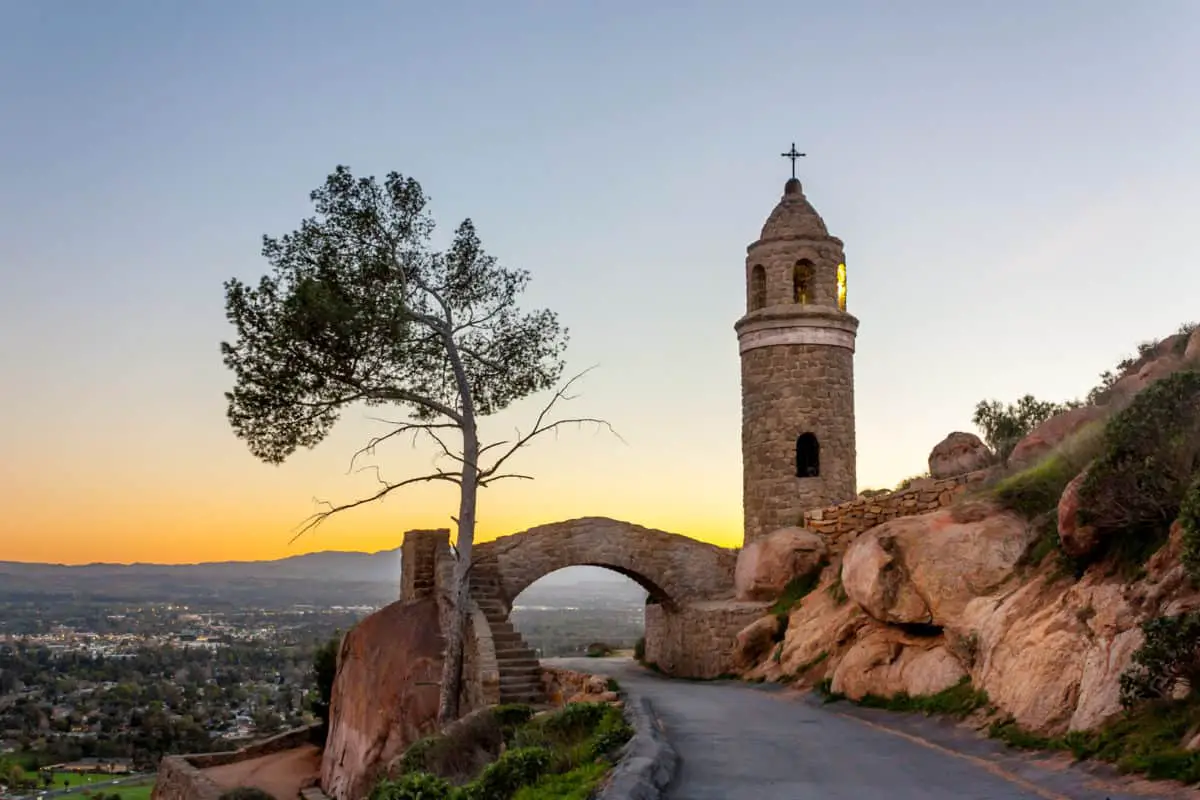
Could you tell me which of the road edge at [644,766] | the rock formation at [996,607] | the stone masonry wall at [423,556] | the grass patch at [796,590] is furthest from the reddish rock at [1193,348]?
the stone masonry wall at [423,556]

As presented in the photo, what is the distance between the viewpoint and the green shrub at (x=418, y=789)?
12.2 metres

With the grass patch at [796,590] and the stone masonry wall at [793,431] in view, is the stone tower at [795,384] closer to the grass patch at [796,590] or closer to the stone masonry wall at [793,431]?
the stone masonry wall at [793,431]

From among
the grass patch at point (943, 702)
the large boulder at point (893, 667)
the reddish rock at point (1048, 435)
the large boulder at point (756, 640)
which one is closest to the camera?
the grass patch at point (943, 702)

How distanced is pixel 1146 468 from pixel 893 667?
5.44 meters

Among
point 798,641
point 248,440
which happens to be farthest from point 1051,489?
point 248,440

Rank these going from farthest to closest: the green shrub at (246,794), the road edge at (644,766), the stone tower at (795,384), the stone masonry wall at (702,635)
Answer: the stone tower at (795,384)
the green shrub at (246,794)
the stone masonry wall at (702,635)
the road edge at (644,766)

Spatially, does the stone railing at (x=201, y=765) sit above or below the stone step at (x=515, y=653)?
below

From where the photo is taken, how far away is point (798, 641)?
2016 centimetres

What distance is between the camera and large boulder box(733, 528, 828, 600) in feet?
77.0

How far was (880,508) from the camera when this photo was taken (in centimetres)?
2214

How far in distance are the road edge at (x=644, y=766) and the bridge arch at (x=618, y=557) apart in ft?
40.4

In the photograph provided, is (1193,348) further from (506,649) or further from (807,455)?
(506,649)

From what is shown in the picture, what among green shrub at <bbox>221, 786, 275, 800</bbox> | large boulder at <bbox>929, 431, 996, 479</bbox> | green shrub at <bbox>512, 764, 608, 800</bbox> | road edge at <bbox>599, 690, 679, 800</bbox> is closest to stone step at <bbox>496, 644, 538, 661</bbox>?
green shrub at <bbox>221, 786, 275, 800</bbox>

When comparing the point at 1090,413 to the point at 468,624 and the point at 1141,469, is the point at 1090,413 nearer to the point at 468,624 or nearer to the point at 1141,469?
the point at 1141,469
